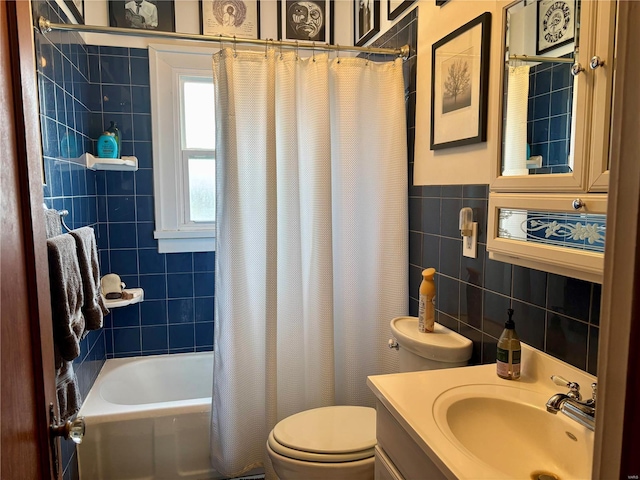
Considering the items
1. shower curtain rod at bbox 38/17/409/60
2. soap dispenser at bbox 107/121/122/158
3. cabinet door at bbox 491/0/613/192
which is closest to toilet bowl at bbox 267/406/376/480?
cabinet door at bbox 491/0/613/192

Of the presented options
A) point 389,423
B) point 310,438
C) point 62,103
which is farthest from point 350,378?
point 62,103

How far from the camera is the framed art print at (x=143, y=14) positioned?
8.58 feet

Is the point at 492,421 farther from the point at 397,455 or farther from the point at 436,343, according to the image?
the point at 436,343

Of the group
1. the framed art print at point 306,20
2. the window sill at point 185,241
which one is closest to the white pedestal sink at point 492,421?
the window sill at point 185,241

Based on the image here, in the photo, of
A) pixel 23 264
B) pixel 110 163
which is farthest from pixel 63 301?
pixel 110 163

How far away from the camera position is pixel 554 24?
3.82ft

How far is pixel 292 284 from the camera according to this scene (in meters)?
2.07

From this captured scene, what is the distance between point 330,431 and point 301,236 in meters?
0.80

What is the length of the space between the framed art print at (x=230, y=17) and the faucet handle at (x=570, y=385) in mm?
2398

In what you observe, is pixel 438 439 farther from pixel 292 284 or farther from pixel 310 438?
pixel 292 284

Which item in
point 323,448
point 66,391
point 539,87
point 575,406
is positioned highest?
point 539,87

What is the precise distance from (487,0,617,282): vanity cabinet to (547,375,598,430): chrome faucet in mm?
287

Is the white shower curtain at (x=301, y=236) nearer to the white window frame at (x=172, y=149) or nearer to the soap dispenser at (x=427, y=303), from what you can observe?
the soap dispenser at (x=427, y=303)

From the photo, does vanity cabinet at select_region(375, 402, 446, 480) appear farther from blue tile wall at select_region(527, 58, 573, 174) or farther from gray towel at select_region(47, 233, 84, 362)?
gray towel at select_region(47, 233, 84, 362)
